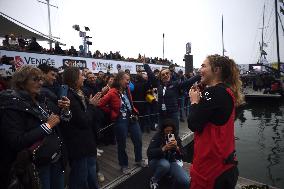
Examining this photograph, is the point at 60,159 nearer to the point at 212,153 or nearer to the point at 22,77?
the point at 22,77

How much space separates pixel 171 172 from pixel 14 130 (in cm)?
335

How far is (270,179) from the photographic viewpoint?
904 centimetres

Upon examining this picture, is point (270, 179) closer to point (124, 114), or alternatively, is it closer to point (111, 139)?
point (111, 139)

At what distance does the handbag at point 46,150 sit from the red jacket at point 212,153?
1494mm

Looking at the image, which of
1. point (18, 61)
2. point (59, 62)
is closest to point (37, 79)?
point (18, 61)

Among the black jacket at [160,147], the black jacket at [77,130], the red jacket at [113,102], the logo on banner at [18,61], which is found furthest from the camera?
the logo on banner at [18,61]

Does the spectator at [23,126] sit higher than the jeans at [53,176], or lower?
higher

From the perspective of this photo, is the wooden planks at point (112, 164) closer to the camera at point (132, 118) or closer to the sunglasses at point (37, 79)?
the camera at point (132, 118)

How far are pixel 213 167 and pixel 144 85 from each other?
22.5ft

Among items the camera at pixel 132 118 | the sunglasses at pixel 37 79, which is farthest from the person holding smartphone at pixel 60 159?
the camera at pixel 132 118

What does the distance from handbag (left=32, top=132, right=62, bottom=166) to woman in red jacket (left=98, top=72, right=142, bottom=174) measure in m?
2.59

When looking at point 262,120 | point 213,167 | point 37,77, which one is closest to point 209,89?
point 213,167

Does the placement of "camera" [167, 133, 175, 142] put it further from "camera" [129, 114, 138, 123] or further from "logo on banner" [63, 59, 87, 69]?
"logo on banner" [63, 59, 87, 69]

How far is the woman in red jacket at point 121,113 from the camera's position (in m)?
5.70
